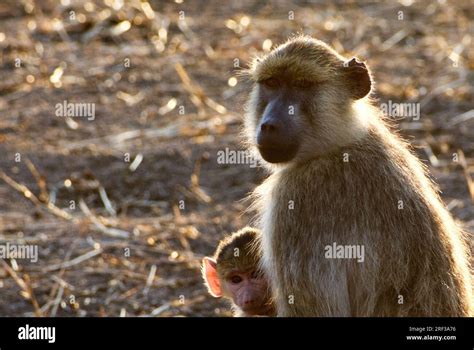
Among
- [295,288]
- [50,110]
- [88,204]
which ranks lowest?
[295,288]

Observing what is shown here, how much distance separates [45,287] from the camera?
27.9 feet

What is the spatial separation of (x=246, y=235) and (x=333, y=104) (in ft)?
2.86

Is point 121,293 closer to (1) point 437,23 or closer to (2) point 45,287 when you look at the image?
(2) point 45,287

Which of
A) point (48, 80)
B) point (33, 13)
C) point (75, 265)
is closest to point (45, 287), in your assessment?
point (75, 265)
